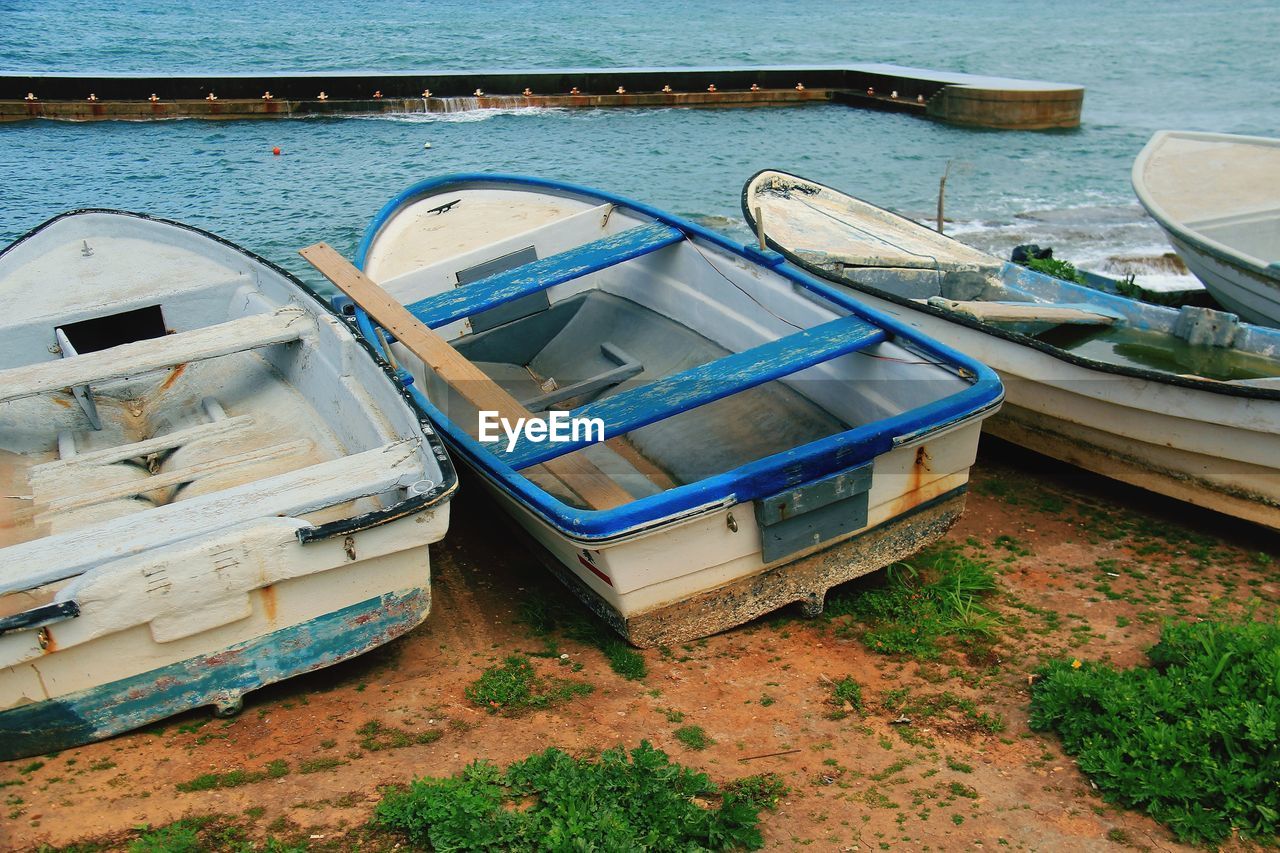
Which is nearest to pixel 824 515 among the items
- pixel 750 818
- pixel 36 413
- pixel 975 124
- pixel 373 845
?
pixel 750 818

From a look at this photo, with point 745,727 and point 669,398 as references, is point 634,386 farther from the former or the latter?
point 745,727

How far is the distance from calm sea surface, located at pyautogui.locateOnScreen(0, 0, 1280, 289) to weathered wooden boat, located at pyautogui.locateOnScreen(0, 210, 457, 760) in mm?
6452

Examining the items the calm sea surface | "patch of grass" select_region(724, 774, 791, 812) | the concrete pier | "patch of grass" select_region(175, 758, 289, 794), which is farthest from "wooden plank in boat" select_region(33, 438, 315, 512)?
the concrete pier

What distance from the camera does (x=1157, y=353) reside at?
6.89 metres

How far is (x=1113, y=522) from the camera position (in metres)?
6.16

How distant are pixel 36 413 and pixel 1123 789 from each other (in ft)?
19.8

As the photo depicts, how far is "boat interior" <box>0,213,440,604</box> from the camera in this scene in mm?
4215

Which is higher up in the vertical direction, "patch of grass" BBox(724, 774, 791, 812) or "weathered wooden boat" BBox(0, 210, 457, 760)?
"weathered wooden boat" BBox(0, 210, 457, 760)

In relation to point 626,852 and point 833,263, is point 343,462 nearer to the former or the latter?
point 626,852

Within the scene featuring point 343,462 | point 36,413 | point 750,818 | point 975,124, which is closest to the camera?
point 750,818

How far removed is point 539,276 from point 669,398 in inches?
76.1

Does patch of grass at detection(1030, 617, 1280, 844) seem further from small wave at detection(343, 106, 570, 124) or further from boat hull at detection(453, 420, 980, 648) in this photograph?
small wave at detection(343, 106, 570, 124)

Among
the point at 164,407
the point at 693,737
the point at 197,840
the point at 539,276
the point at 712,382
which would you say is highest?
the point at 539,276

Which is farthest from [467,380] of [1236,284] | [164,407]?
[1236,284]
